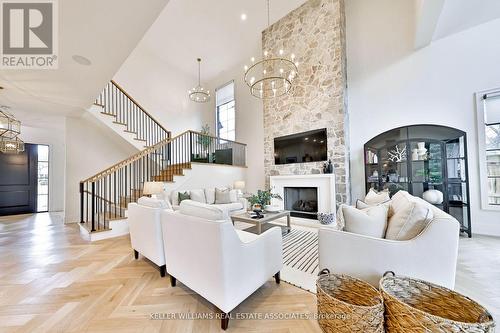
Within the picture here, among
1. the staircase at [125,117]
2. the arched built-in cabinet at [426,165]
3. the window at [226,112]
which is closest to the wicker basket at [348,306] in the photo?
the arched built-in cabinet at [426,165]

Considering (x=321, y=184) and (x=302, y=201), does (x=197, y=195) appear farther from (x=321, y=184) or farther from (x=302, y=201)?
(x=321, y=184)

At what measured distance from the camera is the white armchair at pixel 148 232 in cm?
225

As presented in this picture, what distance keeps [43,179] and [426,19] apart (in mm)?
12038

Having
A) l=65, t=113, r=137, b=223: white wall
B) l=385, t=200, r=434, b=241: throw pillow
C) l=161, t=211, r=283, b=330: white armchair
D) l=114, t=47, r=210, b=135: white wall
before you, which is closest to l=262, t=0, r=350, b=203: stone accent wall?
l=385, t=200, r=434, b=241: throw pillow

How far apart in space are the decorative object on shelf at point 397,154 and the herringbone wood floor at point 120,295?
5.60 ft

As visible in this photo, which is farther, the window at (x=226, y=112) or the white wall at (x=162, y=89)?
the window at (x=226, y=112)

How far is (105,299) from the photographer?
1893 mm

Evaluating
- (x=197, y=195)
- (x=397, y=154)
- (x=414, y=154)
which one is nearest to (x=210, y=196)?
(x=197, y=195)

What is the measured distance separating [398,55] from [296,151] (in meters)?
2.96

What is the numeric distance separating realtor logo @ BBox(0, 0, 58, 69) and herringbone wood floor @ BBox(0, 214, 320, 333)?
282 centimetres

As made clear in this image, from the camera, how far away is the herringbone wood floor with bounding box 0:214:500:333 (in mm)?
1557

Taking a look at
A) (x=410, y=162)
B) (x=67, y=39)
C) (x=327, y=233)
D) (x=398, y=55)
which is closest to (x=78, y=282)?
(x=327, y=233)

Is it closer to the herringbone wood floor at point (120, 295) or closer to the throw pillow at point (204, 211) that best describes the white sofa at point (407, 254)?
the herringbone wood floor at point (120, 295)

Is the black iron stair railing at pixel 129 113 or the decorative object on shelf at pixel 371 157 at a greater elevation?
the black iron stair railing at pixel 129 113
